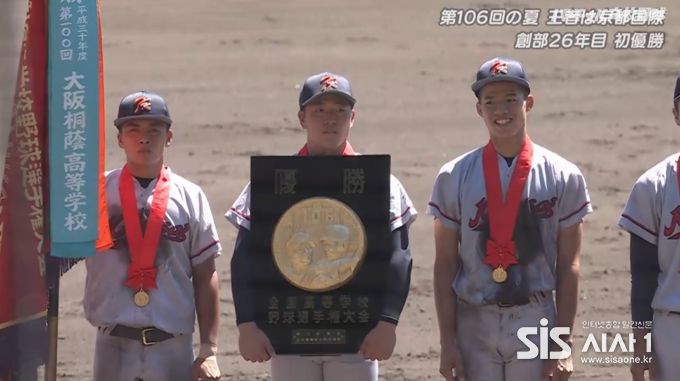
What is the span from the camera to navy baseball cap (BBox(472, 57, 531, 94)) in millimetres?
5020

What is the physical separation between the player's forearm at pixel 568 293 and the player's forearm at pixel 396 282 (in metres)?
0.73

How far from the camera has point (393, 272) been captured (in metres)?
4.90

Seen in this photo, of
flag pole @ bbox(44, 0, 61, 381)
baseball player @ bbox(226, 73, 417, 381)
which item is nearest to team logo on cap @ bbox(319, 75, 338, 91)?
baseball player @ bbox(226, 73, 417, 381)

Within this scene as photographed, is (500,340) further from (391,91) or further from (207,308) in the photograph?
(391,91)

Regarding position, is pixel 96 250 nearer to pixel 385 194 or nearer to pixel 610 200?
pixel 385 194

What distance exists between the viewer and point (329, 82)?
16.5 ft

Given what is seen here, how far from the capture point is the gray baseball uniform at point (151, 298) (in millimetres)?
5094

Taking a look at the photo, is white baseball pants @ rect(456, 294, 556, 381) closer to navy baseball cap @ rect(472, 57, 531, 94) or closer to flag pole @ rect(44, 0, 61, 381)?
navy baseball cap @ rect(472, 57, 531, 94)

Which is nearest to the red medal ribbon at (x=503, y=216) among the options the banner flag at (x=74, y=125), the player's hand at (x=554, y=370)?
the player's hand at (x=554, y=370)

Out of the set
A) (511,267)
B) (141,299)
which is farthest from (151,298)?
(511,267)

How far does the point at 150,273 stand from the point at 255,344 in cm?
62

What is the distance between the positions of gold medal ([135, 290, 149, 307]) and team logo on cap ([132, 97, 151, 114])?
2.76 ft

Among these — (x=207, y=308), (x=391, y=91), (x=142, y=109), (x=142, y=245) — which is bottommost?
(x=207, y=308)

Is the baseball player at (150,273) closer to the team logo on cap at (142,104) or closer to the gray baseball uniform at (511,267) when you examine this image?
the team logo on cap at (142,104)
